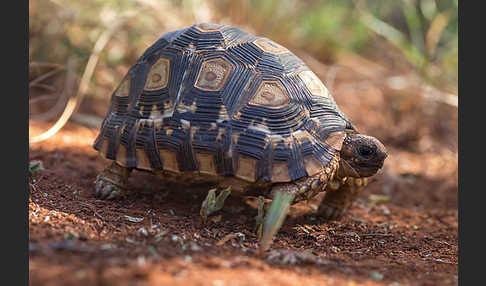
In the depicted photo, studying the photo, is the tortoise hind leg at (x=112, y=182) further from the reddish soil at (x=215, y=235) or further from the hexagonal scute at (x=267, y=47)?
the hexagonal scute at (x=267, y=47)

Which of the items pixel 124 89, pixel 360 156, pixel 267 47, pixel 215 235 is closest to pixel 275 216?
pixel 215 235

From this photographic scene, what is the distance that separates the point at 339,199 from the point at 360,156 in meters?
0.57

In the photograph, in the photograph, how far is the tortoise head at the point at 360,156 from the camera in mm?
3180

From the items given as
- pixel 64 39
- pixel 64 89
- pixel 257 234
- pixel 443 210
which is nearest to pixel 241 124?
pixel 257 234

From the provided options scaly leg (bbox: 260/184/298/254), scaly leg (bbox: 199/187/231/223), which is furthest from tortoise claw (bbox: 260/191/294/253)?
scaly leg (bbox: 199/187/231/223)

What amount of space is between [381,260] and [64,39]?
16.1ft

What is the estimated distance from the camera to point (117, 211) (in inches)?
121

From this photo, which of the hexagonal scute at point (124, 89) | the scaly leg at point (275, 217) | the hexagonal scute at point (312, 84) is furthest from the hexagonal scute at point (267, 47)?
the scaly leg at point (275, 217)

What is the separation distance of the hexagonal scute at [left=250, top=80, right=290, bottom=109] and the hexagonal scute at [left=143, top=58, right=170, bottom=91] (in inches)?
29.4

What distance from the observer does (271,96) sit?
10.0 feet

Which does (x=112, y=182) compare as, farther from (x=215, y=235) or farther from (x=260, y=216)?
(x=260, y=216)

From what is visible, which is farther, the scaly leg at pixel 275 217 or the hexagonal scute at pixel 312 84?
the hexagonal scute at pixel 312 84

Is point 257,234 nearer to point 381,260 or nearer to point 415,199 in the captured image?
point 381,260

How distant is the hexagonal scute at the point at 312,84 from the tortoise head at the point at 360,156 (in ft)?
1.35
